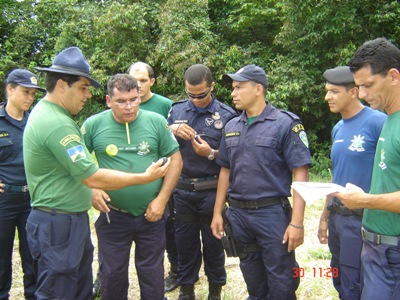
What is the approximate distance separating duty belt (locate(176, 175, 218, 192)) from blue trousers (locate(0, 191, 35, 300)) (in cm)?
151

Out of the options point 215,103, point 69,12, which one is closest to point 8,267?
point 215,103

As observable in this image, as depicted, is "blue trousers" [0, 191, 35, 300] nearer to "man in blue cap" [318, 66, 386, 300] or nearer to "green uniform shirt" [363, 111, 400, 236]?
"man in blue cap" [318, 66, 386, 300]

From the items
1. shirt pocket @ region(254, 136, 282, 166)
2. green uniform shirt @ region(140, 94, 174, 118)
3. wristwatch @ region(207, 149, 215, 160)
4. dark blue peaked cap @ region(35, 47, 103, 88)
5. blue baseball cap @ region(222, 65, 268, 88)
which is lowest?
wristwatch @ region(207, 149, 215, 160)

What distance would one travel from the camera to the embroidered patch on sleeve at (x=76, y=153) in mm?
2508

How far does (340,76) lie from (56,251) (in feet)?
8.08

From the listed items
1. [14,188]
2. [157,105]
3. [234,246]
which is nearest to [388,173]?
[234,246]

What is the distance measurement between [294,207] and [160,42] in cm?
1046

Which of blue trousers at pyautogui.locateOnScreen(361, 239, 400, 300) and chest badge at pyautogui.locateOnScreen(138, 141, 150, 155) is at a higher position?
chest badge at pyautogui.locateOnScreen(138, 141, 150, 155)

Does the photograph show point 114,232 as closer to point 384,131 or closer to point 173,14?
point 384,131

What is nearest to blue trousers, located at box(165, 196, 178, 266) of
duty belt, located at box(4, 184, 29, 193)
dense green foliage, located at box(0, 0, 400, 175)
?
duty belt, located at box(4, 184, 29, 193)

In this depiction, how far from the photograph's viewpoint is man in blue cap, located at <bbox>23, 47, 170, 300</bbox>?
253 centimetres

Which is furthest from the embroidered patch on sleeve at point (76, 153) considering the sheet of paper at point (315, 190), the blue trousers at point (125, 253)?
the sheet of paper at point (315, 190)

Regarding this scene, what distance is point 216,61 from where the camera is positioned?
490 inches

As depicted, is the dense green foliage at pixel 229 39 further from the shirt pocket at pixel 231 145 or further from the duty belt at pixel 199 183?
the shirt pocket at pixel 231 145
